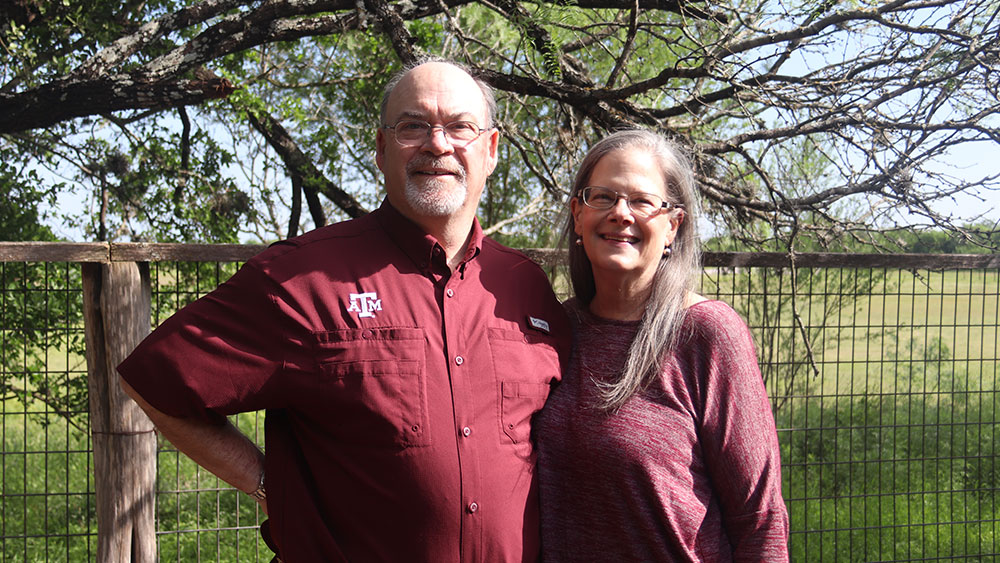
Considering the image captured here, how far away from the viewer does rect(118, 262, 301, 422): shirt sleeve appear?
2.01 meters

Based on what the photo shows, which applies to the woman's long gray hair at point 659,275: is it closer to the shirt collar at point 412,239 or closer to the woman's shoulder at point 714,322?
the woman's shoulder at point 714,322

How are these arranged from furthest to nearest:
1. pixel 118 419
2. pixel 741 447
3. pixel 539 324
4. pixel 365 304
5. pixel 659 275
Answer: pixel 118 419 → pixel 539 324 → pixel 659 275 → pixel 365 304 → pixel 741 447

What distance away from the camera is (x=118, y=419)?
123 inches

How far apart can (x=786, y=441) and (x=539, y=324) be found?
900 cm

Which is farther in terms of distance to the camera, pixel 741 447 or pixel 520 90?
pixel 520 90

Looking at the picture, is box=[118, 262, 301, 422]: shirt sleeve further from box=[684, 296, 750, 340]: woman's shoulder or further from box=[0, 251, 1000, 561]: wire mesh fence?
box=[0, 251, 1000, 561]: wire mesh fence

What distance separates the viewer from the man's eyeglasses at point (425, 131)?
2297 millimetres

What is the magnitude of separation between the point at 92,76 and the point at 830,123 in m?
4.62

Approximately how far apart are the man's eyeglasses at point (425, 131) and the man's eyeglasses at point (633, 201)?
42cm

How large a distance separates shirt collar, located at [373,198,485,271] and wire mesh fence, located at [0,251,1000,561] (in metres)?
1.43

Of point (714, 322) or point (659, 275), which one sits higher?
point (659, 275)

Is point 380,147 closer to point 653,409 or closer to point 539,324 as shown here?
point 539,324

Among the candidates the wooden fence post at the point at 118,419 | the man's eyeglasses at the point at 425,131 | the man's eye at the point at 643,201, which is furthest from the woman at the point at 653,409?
the wooden fence post at the point at 118,419

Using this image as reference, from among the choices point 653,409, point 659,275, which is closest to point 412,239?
point 659,275
